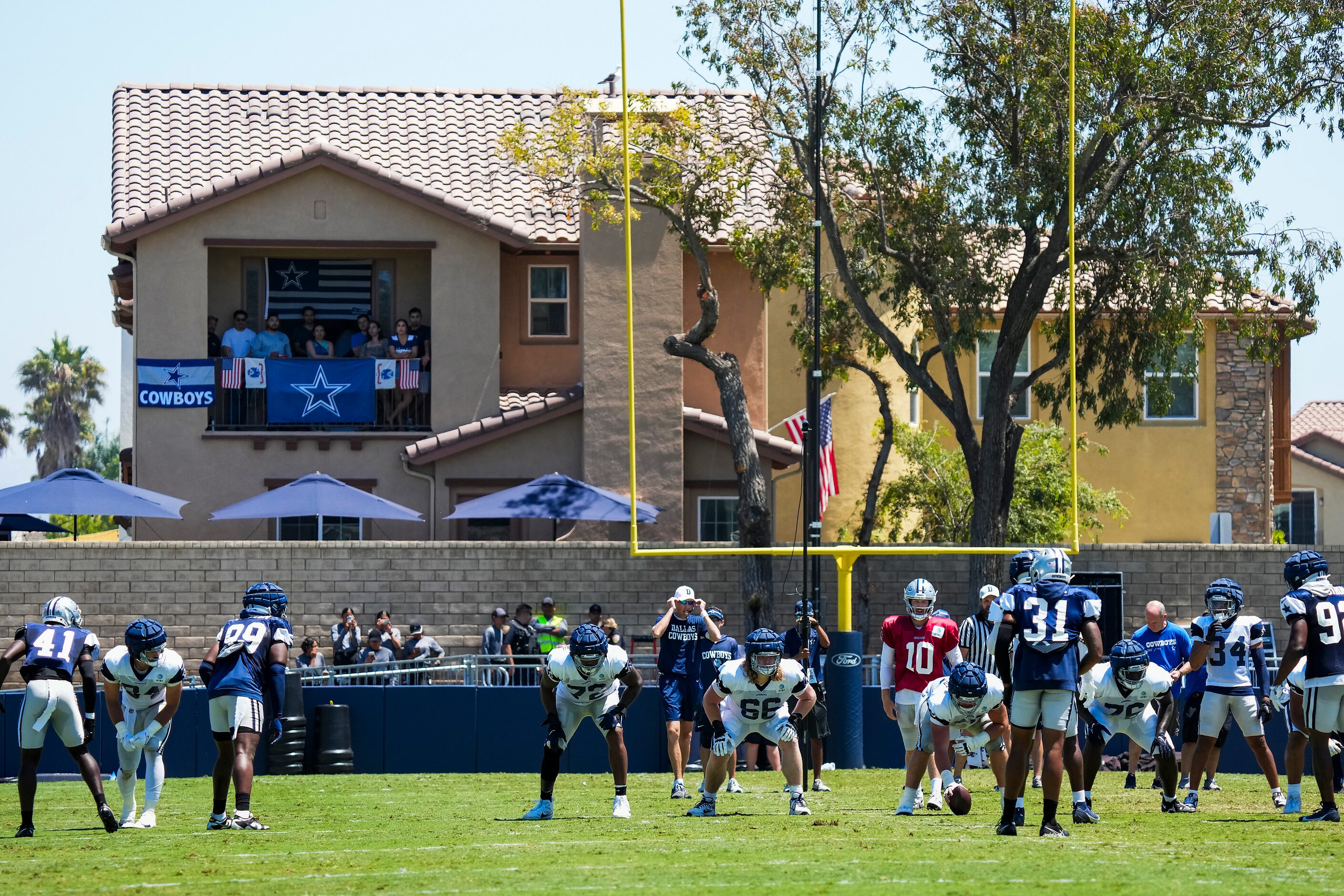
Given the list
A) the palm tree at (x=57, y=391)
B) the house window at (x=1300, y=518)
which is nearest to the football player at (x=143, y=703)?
the house window at (x=1300, y=518)

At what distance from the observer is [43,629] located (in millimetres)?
11945

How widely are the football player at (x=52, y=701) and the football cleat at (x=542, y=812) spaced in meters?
2.85

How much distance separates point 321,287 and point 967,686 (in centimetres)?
1766

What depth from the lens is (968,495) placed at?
28.6 metres

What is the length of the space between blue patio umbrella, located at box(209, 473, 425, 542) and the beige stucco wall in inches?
108

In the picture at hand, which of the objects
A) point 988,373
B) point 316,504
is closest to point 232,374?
point 316,504

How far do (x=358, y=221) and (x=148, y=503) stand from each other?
615cm

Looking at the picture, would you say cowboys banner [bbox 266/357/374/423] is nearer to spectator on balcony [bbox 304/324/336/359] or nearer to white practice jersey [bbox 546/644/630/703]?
spectator on balcony [bbox 304/324/336/359]

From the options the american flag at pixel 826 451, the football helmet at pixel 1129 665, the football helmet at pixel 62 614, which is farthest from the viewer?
the american flag at pixel 826 451

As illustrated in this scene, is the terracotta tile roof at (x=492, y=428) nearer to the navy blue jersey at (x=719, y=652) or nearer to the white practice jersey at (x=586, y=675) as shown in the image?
the navy blue jersey at (x=719, y=652)

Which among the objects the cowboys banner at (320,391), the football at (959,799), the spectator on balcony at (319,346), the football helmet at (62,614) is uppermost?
the spectator on balcony at (319,346)

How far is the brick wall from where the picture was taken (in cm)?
2142

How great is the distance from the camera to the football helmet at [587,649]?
11.7m

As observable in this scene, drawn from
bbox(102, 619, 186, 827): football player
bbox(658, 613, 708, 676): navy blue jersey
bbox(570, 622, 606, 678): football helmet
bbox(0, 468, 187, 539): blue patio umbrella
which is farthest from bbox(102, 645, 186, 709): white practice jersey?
bbox(0, 468, 187, 539): blue patio umbrella
